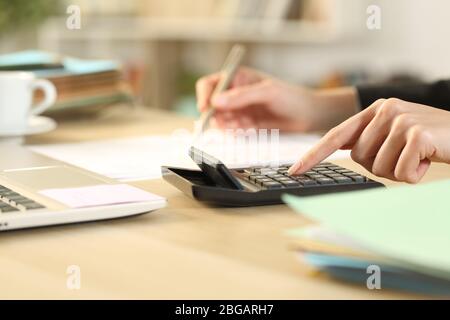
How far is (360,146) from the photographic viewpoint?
83 centimetres

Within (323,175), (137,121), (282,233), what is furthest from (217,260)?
(137,121)

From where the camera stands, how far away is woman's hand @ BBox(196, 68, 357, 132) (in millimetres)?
1258

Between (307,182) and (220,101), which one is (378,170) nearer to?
(307,182)

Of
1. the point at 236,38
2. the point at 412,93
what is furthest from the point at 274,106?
the point at 236,38

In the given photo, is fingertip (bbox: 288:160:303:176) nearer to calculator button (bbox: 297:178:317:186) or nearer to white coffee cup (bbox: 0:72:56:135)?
calculator button (bbox: 297:178:317:186)

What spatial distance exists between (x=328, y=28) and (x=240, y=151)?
2.09 m

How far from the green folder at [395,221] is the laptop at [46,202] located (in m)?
0.22

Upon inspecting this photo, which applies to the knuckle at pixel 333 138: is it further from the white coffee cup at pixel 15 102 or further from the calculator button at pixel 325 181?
the white coffee cup at pixel 15 102

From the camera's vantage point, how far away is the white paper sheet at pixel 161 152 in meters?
0.94

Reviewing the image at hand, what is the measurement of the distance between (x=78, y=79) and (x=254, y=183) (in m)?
0.74

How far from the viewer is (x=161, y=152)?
1.09 m

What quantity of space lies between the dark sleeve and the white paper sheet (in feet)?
0.32
